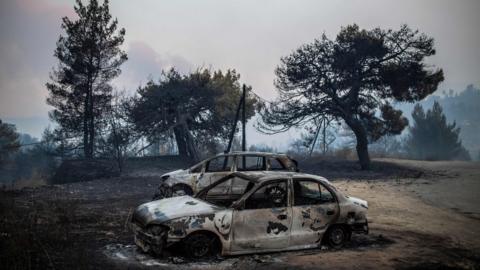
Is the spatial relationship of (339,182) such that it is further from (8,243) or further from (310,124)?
(8,243)

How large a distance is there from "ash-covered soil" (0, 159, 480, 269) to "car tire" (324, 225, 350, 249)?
188 millimetres

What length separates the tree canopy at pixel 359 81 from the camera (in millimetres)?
28984

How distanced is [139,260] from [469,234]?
8227 millimetres

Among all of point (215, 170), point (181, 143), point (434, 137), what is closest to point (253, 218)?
point (215, 170)

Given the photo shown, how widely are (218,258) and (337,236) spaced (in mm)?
2747

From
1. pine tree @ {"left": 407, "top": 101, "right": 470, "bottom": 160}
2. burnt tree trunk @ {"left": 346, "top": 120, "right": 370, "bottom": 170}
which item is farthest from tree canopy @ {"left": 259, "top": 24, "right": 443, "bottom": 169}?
pine tree @ {"left": 407, "top": 101, "right": 470, "bottom": 160}

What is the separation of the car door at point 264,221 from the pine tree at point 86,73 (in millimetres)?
25242

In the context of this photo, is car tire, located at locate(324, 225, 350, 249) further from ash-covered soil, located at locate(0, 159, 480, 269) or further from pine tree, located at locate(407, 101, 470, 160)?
pine tree, located at locate(407, 101, 470, 160)

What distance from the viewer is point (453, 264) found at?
782cm

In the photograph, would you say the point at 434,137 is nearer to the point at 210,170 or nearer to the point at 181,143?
the point at 181,143

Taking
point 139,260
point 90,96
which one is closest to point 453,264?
point 139,260

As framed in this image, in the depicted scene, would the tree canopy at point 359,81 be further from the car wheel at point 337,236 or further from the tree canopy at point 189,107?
the car wheel at point 337,236

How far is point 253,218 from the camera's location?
7820 millimetres

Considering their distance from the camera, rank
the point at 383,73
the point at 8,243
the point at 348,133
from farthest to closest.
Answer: the point at 348,133 → the point at 383,73 → the point at 8,243
